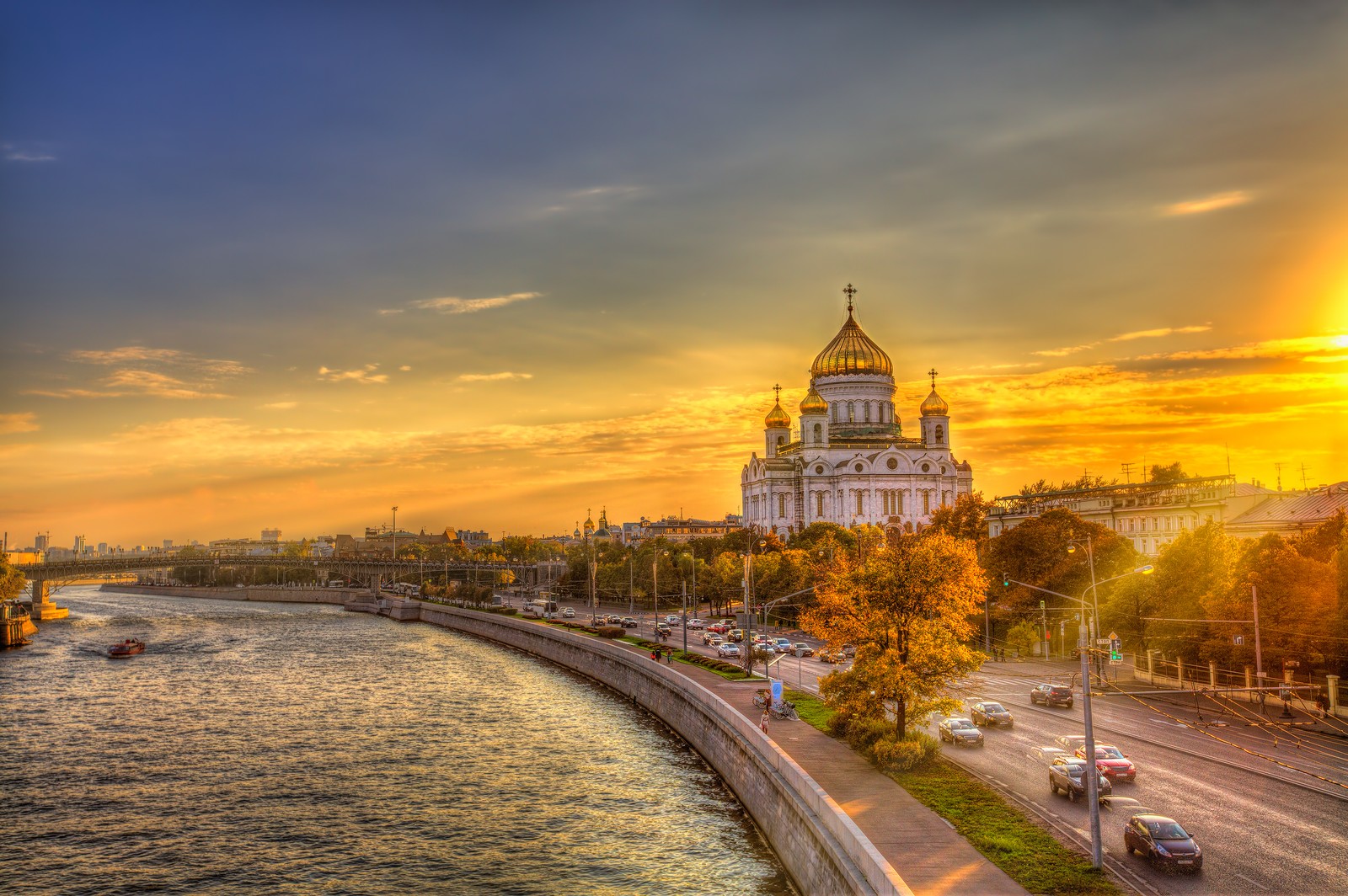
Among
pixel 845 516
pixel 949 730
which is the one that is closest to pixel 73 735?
pixel 949 730

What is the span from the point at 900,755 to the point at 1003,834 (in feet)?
25.7

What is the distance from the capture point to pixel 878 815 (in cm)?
2902

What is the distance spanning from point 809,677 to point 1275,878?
3723cm

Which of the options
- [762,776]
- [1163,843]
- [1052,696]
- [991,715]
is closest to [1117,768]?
[1163,843]

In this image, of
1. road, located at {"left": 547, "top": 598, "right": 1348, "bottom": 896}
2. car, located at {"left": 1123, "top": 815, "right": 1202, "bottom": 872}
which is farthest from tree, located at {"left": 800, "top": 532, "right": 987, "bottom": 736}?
car, located at {"left": 1123, "top": 815, "right": 1202, "bottom": 872}

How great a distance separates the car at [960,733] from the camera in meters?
39.5

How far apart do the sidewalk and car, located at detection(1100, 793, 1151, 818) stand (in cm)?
515

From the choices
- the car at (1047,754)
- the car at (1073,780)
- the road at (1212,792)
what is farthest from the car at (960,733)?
the car at (1073,780)

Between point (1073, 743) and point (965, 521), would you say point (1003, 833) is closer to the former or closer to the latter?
point (1073, 743)

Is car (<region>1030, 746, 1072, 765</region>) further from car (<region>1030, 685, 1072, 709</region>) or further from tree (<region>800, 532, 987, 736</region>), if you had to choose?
car (<region>1030, 685, 1072, 709</region>)

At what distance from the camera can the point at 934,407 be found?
162875mm

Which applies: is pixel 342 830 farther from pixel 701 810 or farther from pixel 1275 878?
pixel 1275 878

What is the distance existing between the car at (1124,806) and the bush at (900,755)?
6.16 metres

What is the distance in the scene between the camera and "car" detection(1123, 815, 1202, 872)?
24.7 meters
